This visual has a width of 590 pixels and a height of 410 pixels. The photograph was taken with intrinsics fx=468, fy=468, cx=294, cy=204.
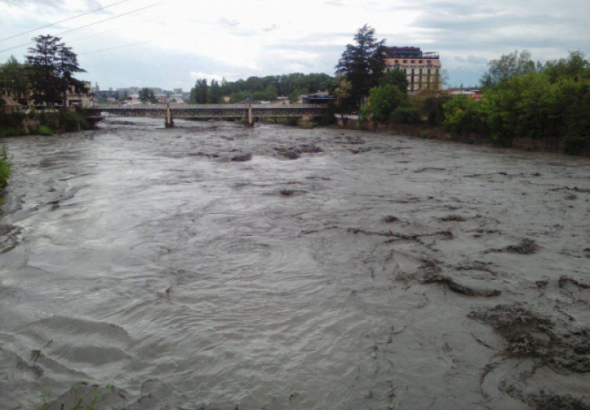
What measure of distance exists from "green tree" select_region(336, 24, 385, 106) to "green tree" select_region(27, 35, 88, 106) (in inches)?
1702

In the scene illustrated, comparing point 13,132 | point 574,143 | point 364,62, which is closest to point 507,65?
point 364,62

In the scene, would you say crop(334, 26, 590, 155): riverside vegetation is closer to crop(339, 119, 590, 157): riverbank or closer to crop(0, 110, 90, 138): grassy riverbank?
crop(339, 119, 590, 157): riverbank

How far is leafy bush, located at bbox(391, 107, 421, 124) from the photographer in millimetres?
53375

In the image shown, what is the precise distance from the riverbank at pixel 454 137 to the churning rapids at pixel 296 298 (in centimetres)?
1533

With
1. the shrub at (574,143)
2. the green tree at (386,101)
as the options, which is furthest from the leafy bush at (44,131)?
the shrub at (574,143)

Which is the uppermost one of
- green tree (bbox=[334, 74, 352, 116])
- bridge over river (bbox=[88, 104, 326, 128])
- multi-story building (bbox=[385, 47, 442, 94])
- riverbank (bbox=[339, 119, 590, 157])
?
multi-story building (bbox=[385, 47, 442, 94])

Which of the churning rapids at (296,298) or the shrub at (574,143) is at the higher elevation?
the shrub at (574,143)

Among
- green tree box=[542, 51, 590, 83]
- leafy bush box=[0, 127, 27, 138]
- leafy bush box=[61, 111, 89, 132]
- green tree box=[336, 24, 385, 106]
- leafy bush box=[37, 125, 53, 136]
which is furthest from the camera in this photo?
green tree box=[336, 24, 385, 106]

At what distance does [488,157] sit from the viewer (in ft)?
107

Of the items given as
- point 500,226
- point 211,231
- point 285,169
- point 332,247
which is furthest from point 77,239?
point 285,169

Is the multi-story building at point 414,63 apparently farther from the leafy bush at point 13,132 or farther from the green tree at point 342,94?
the leafy bush at point 13,132

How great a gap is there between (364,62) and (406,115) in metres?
25.5

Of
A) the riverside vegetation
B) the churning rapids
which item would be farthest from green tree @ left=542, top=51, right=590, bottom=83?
the churning rapids

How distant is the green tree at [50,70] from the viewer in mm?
68312
